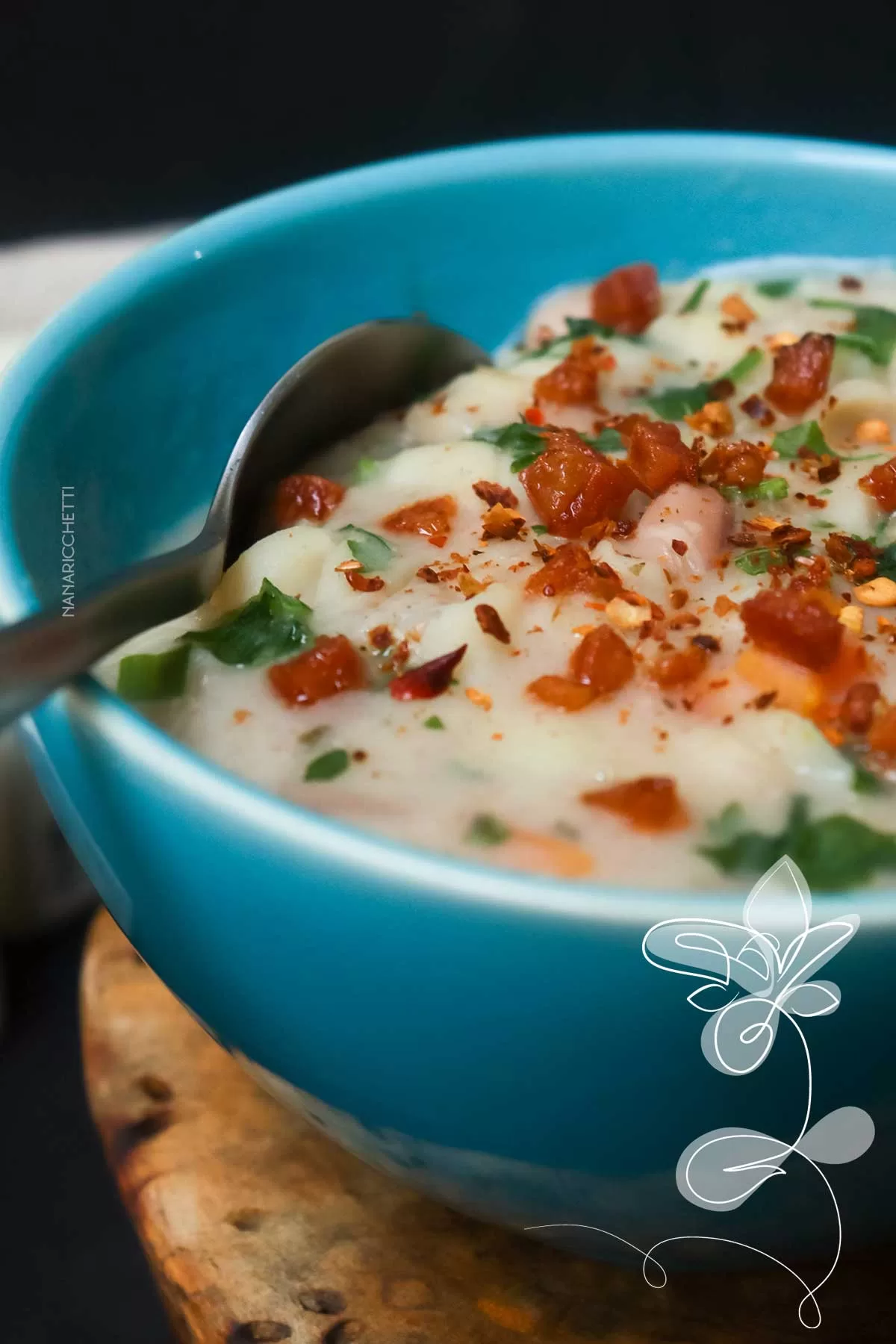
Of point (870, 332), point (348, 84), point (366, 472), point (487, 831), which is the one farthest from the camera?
point (348, 84)

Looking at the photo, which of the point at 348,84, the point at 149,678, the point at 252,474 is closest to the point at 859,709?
the point at 149,678

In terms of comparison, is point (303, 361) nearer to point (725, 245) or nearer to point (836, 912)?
point (725, 245)

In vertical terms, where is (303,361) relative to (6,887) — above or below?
above

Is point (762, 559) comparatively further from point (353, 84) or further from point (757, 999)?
point (353, 84)

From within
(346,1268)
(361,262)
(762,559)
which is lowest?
(346,1268)

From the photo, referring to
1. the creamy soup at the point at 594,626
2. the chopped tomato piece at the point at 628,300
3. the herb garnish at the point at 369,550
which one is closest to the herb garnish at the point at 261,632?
the creamy soup at the point at 594,626

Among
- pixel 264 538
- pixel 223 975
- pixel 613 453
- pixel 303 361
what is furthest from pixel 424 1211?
pixel 303 361

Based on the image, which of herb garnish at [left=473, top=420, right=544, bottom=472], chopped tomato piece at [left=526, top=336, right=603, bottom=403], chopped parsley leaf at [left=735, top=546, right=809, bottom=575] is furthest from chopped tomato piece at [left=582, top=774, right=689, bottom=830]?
chopped tomato piece at [left=526, top=336, right=603, bottom=403]
